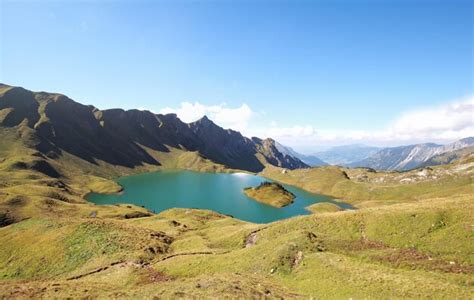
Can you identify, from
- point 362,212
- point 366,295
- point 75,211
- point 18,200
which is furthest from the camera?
point 75,211

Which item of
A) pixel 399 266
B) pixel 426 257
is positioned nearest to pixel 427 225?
pixel 426 257

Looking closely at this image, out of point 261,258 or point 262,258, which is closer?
point 262,258

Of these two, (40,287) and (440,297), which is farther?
(40,287)

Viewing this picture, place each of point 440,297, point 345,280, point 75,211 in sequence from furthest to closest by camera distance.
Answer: point 75,211 < point 345,280 < point 440,297

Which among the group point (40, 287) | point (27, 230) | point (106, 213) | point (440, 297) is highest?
point (440, 297)

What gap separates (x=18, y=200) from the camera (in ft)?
354

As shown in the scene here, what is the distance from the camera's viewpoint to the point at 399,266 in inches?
1443

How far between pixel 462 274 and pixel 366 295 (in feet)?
42.7

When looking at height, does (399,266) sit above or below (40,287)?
above

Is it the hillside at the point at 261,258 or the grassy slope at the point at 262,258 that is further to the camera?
the grassy slope at the point at 262,258

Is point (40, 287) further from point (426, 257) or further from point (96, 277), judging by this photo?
point (426, 257)

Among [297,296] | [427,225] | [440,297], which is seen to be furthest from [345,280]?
[427,225]

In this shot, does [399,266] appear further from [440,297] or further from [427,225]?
[427,225]

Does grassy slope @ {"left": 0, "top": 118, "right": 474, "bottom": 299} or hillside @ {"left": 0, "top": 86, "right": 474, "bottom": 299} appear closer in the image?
hillside @ {"left": 0, "top": 86, "right": 474, "bottom": 299}
